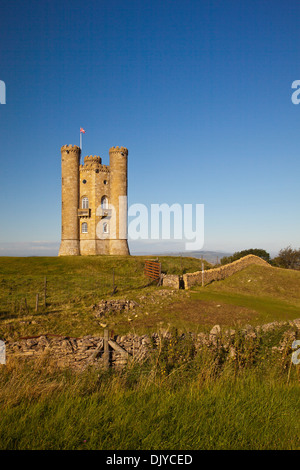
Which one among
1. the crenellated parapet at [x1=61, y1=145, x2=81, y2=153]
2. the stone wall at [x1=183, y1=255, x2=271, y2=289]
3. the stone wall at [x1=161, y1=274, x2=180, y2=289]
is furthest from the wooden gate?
the crenellated parapet at [x1=61, y1=145, x2=81, y2=153]

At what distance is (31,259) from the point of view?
35.4 m

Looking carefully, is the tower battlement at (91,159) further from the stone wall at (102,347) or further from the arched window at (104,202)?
the stone wall at (102,347)

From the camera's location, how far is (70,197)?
4350 cm

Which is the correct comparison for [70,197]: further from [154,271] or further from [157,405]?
[157,405]

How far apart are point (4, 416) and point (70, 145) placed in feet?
145

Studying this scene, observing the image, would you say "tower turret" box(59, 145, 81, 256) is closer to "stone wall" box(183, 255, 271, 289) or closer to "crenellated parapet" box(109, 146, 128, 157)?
"crenellated parapet" box(109, 146, 128, 157)

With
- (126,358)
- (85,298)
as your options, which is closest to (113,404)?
(126,358)

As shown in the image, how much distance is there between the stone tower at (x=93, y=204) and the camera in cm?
4322

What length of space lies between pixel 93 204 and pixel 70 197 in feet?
12.3

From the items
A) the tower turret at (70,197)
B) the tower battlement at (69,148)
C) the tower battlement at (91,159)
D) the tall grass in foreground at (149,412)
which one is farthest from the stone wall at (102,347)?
the tower battlement at (69,148)

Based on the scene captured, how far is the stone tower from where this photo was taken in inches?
1702

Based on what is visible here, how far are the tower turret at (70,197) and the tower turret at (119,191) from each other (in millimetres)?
5389

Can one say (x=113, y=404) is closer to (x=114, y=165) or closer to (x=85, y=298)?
(x=85, y=298)

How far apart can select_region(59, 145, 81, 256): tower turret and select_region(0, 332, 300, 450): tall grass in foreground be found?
3881cm
